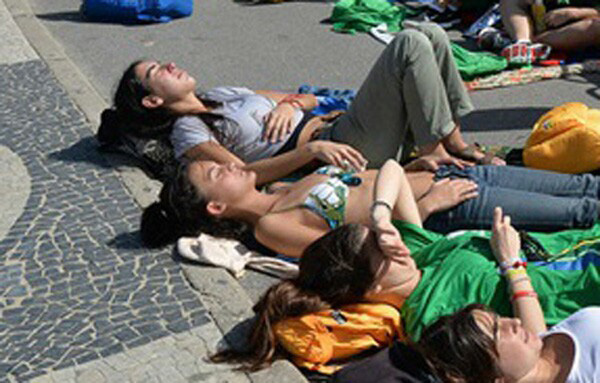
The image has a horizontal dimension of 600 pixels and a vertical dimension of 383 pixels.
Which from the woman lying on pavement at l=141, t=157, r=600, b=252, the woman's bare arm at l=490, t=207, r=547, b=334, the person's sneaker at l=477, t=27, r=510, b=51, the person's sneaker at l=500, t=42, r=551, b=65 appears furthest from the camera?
the person's sneaker at l=477, t=27, r=510, b=51

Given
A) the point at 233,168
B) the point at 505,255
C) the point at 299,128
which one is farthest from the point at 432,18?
the point at 505,255

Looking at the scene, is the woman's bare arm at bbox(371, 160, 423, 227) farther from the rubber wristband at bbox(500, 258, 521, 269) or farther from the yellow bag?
the yellow bag

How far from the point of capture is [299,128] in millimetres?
5219

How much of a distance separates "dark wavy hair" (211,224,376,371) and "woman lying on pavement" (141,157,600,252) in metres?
0.53

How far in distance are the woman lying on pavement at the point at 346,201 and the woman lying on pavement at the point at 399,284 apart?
1.33ft

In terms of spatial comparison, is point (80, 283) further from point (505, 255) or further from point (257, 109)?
point (505, 255)

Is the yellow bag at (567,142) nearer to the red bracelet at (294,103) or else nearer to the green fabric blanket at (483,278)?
the green fabric blanket at (483,278)

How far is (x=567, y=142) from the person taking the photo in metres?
4.59

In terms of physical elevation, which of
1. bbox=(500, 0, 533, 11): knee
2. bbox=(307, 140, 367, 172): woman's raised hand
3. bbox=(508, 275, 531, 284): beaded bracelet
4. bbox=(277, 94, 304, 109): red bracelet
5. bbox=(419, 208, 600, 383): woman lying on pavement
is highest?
bbox=(419, 208, 600, 383): woman lying on pavement

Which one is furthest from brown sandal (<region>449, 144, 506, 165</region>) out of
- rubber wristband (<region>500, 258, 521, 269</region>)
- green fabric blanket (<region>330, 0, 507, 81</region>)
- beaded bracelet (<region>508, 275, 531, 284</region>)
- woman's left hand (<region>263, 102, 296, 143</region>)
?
Result: green fabric blanket (<region>330, 0, 507, 81</region>)

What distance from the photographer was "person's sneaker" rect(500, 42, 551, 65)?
22.3 ft

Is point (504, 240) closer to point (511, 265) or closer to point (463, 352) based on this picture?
point (511, 265)

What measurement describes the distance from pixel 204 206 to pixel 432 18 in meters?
4.31

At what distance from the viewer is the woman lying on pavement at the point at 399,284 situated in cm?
356
